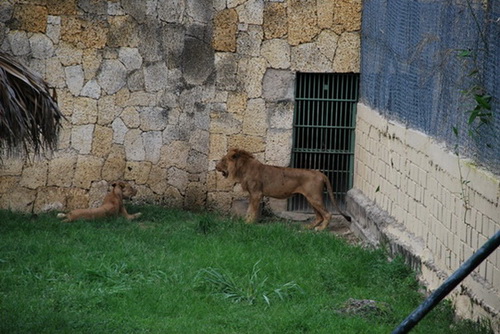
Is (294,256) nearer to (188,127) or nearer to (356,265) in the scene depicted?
(356,265)

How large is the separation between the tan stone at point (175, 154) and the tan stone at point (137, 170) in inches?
7.7

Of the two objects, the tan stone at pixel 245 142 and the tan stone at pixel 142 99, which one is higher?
the tan stone at pixel 142 99

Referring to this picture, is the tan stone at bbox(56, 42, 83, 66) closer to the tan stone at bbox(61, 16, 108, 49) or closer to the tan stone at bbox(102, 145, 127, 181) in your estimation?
the tan stone at bbox(61, 16, 108, 49)

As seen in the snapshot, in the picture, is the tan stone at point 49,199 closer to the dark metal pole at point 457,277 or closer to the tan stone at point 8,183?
the tan stone at point 8,183

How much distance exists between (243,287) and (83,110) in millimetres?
5202

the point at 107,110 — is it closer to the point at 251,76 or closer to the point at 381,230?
the point at 251,76

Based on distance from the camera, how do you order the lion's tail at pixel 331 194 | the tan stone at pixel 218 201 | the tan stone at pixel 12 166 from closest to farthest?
1. the lion's tail at pixel 331 194
2. the tan stone at pixel 12 166
3. the tan stone at pixel 218 201

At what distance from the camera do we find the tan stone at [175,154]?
44.7 feet

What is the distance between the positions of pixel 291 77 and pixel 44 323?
253 inches

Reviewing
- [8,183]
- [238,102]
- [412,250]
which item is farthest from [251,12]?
[412,250]

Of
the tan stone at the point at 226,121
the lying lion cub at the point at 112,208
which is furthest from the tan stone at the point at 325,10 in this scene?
the lying lion cub at the point at 112,208

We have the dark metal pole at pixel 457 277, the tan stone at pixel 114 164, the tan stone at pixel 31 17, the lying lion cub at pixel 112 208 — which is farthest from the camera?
the tan stone at pixel 114 164

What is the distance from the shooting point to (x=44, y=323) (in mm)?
7922

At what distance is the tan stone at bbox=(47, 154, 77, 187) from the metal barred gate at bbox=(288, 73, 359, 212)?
3.01m
